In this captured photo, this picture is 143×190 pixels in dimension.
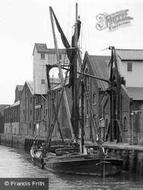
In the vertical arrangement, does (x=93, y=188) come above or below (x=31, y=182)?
below

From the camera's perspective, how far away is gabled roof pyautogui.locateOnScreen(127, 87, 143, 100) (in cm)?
4594

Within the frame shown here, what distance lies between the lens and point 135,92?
47688 mm

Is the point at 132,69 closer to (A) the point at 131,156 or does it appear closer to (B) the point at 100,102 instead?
(B) the point at 100,102

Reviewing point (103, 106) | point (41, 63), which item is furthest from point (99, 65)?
point (41, 63)

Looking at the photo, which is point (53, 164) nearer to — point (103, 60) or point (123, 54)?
point (123, 54)

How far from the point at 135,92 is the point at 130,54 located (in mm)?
5574

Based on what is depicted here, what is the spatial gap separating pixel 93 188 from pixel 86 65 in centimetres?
3561

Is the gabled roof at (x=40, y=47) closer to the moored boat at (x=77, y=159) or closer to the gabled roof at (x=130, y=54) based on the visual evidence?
the gabled roof at (x=130, y=54)

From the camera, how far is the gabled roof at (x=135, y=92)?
45.9 metres

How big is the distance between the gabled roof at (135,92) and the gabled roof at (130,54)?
340cm

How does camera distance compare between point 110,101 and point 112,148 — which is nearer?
point 112,148

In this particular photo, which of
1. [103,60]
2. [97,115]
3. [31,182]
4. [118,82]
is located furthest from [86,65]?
[31,182]

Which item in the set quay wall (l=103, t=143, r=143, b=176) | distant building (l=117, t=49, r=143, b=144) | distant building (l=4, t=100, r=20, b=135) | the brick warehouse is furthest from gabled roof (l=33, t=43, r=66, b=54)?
quay wall (l=103, t=143, r=143, b=176)

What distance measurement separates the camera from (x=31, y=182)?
8.89 metres
